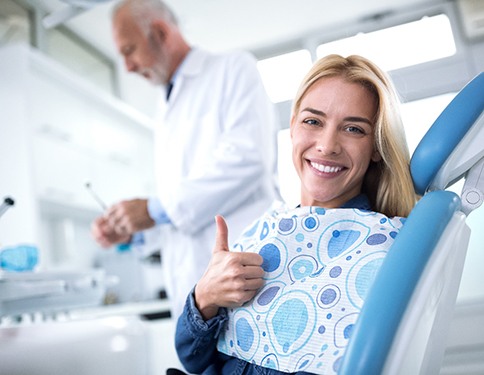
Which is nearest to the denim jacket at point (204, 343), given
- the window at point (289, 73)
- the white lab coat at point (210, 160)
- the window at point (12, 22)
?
the window at point (289, 73)

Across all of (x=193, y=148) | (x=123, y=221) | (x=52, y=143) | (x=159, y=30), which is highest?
(x=159, y=30)

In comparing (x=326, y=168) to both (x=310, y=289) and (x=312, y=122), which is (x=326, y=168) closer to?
(x=312, y=122)

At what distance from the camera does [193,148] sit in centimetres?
161

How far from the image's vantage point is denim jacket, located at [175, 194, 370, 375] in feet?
2.90

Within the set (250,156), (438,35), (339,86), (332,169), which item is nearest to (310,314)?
(332,169)

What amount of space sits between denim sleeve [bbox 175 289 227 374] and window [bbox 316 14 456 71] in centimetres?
53

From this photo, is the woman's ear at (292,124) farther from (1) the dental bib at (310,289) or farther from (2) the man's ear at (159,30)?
(2) the man's ear at (159,30)

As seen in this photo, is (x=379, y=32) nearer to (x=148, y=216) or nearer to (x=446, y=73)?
(x=446, y=73)

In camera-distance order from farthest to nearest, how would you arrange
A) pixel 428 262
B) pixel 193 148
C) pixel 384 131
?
pixel 193 148 → pixel 384 131 → pixel 428 262

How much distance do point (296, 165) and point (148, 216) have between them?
2.19 ft

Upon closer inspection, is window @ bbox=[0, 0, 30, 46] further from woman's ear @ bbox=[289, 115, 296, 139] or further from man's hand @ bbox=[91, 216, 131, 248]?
woman's ear @ bbox=[289, 115, 296, 139]

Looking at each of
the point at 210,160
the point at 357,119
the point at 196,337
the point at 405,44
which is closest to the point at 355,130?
the point at 357,119

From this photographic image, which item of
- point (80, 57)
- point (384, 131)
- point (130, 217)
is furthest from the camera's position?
point (80, 57)

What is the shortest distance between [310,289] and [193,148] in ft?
2.94
